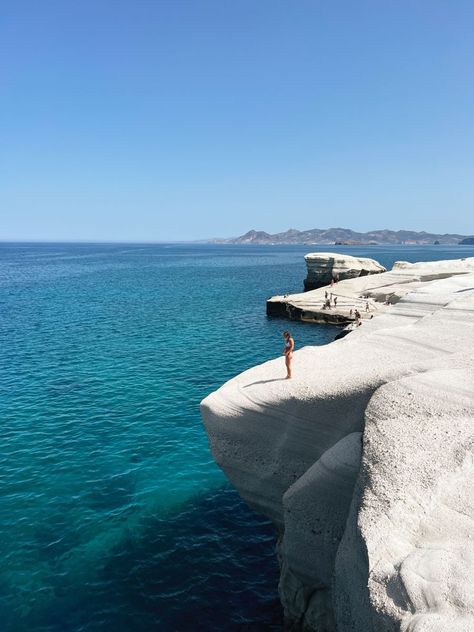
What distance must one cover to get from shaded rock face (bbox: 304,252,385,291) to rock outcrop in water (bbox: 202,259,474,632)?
59.5 m

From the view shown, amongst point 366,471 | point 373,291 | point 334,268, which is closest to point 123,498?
point 366,471

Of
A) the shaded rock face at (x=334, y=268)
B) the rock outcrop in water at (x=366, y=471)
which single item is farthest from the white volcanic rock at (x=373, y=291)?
the rock outcrop in water at (x=366, y=471)

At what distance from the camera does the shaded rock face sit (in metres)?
76.3

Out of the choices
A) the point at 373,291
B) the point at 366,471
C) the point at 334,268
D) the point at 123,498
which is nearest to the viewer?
the point at 366,471

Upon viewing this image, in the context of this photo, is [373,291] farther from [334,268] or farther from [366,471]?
[366,471]

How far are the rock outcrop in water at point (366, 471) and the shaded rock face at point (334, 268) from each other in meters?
59.5

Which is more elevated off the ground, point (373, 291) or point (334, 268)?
point (334, 268)

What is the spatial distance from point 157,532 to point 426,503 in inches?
476

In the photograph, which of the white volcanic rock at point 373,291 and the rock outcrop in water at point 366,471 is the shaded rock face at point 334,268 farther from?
the rock outcrop in water at point 366,471

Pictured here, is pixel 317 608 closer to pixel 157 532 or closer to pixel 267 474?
pixel 267 474

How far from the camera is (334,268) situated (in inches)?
3027

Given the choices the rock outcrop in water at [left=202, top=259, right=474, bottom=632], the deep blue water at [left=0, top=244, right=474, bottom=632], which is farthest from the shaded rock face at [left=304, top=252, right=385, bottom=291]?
the rock outcrop in water at [left=202, top=259, right=474, bottom=632]

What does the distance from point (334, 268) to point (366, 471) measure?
70.4 metres

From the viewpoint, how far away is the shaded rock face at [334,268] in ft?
250
